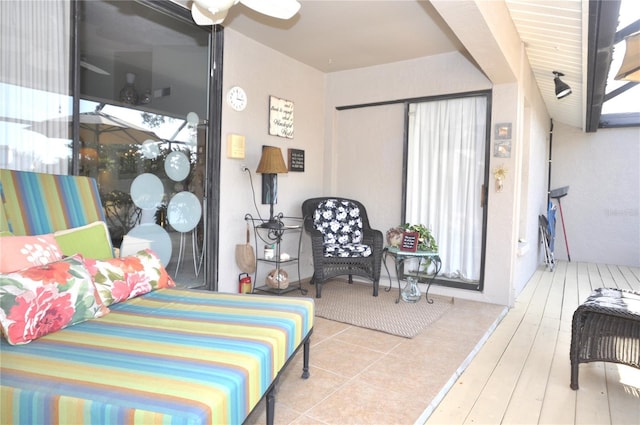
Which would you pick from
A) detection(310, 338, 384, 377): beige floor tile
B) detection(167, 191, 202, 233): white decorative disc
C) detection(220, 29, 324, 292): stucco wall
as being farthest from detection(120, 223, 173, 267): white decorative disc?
detection(310, 338, 384, 377): beige floor tile

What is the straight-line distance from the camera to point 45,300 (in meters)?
1.62

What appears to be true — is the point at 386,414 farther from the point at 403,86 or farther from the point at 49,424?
the point at 403,86

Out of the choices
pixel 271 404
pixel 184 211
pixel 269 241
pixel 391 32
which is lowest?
pixel 271 404

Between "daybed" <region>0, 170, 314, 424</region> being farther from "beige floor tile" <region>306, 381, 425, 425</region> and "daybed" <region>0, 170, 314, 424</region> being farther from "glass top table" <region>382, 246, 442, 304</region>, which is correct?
"glass top table" <region>382, 246, 442, 304</region>

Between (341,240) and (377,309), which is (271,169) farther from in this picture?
(377,309)

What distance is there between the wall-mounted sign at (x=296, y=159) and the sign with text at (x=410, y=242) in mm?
1542

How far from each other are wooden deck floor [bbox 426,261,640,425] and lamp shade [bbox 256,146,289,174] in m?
2.36

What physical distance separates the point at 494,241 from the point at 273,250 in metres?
2.25

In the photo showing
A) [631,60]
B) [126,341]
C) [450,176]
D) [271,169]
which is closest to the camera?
[126,341]

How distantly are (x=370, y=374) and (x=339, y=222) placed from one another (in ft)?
7.97

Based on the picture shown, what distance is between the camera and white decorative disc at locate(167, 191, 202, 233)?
337 cm

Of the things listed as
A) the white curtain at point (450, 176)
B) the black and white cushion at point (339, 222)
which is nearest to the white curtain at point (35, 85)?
the black and white cushion at point (339, 222)

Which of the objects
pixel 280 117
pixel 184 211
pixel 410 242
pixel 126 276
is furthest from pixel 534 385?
pixel 280 117

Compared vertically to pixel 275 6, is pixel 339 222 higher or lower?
lower
